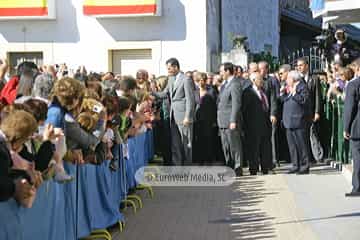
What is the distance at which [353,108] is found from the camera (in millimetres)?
10195

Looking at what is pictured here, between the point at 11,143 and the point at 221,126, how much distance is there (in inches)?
310

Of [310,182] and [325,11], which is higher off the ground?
[325,11]

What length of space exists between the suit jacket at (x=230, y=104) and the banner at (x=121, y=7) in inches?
305

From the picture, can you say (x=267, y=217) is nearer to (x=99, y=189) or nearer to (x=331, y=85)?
(x=99, y=189)

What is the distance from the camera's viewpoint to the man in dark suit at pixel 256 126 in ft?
41.8

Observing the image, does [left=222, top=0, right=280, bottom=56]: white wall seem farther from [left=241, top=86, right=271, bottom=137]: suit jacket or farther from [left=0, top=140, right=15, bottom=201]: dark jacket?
[left=0, top=140, right=15, bottom=201]: dark jacket

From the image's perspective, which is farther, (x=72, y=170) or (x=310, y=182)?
(x=310, y=182)

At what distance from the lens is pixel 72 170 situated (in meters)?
6.89

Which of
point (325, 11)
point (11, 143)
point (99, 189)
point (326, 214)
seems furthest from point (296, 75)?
point (11, 143)

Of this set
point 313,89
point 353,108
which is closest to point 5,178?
point 353,108

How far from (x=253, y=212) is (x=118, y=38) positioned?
39.8 feet

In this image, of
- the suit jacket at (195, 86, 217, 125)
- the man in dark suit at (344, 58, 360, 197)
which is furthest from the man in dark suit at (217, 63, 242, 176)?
the man in dark suit at (344, 58, 360, 197)

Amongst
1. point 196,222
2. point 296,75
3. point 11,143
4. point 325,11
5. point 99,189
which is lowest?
point 196,222

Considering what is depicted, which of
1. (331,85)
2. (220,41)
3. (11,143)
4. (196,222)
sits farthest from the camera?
(220,41)
